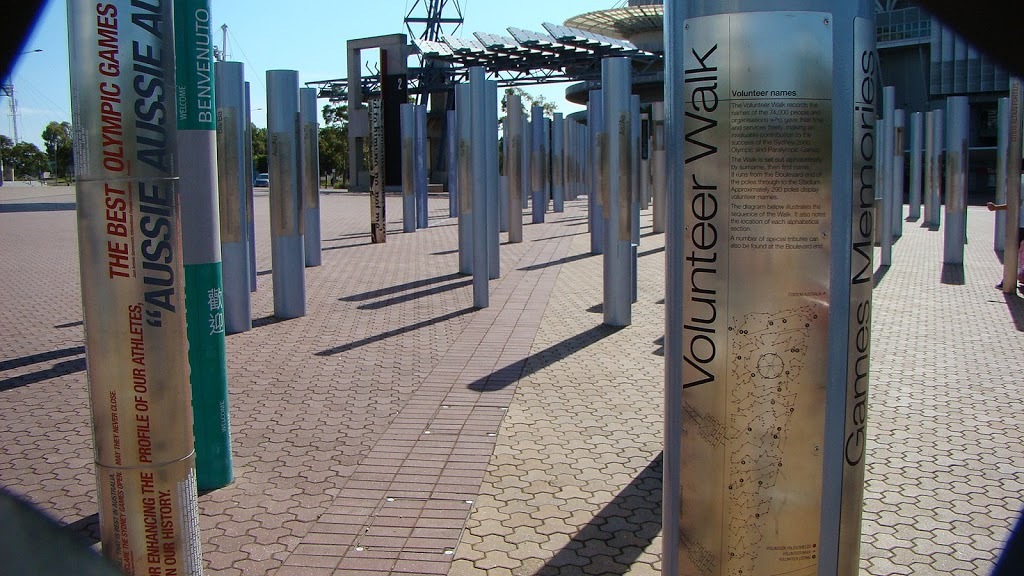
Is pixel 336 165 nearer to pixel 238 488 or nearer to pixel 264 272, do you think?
pixel 264 272

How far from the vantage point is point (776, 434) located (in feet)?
9.09

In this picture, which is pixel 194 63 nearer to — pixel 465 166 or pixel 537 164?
pixel 465 166

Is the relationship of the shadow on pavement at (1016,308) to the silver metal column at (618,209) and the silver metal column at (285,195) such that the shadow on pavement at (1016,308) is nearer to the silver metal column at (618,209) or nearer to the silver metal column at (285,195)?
the silver metal column at (618,209)

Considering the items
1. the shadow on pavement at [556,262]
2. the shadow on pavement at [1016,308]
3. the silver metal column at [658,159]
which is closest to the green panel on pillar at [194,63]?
the shadow on pavement at [1016,308]

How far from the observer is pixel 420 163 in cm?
2314

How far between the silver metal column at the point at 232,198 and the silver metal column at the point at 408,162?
11.9 meters

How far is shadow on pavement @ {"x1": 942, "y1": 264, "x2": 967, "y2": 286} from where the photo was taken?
13328mm

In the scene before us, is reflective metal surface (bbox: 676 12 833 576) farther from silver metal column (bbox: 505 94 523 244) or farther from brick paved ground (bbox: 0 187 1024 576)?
silver metal column (bbox: 505 94 523 244)

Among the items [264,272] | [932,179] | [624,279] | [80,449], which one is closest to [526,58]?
[932,179]

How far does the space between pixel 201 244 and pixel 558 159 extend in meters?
27.4

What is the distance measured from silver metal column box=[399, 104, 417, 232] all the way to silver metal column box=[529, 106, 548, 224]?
483 cm

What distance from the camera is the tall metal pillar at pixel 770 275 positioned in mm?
2645

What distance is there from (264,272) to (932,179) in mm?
15770

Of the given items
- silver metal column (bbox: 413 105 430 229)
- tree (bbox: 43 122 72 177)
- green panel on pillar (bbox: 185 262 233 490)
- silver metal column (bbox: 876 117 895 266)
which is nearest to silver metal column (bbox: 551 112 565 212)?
silver metal column (bbox: 413 105 430 229)
